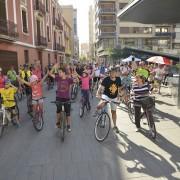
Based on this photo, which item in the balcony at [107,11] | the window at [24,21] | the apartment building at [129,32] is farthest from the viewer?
the balcony at [107,11]

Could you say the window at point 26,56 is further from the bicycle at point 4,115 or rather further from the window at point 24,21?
the bicycle at point 4,115

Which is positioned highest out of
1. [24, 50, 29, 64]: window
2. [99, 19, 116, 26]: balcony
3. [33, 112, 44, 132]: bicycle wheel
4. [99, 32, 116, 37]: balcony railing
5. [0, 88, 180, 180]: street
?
[99, 19, 116, 26]: balcony

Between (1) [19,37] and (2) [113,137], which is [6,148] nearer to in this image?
(2) [113,137]

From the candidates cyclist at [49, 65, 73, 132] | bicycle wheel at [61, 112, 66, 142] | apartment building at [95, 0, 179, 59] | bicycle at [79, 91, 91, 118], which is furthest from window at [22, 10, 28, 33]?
apartment building at [95, 0, 179, 59]

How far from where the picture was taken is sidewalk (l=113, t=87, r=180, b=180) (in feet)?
15.0

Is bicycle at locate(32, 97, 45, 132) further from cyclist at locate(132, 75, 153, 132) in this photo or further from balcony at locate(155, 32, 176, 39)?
balcony at locate(155, 32, 176, 39)

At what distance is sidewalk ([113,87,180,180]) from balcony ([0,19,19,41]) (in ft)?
37.6

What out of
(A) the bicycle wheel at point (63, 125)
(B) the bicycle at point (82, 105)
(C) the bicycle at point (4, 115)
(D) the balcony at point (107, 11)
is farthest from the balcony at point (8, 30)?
(D) the balcony at point (107, 11)

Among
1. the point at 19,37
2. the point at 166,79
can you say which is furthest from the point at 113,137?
the point at 19,37

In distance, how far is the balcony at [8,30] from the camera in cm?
1663

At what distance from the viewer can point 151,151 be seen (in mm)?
5566

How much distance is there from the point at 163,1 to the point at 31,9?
Result: 65.5 feet

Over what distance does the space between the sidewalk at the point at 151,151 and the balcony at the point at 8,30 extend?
37.6ft

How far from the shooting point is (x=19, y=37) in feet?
66.5
